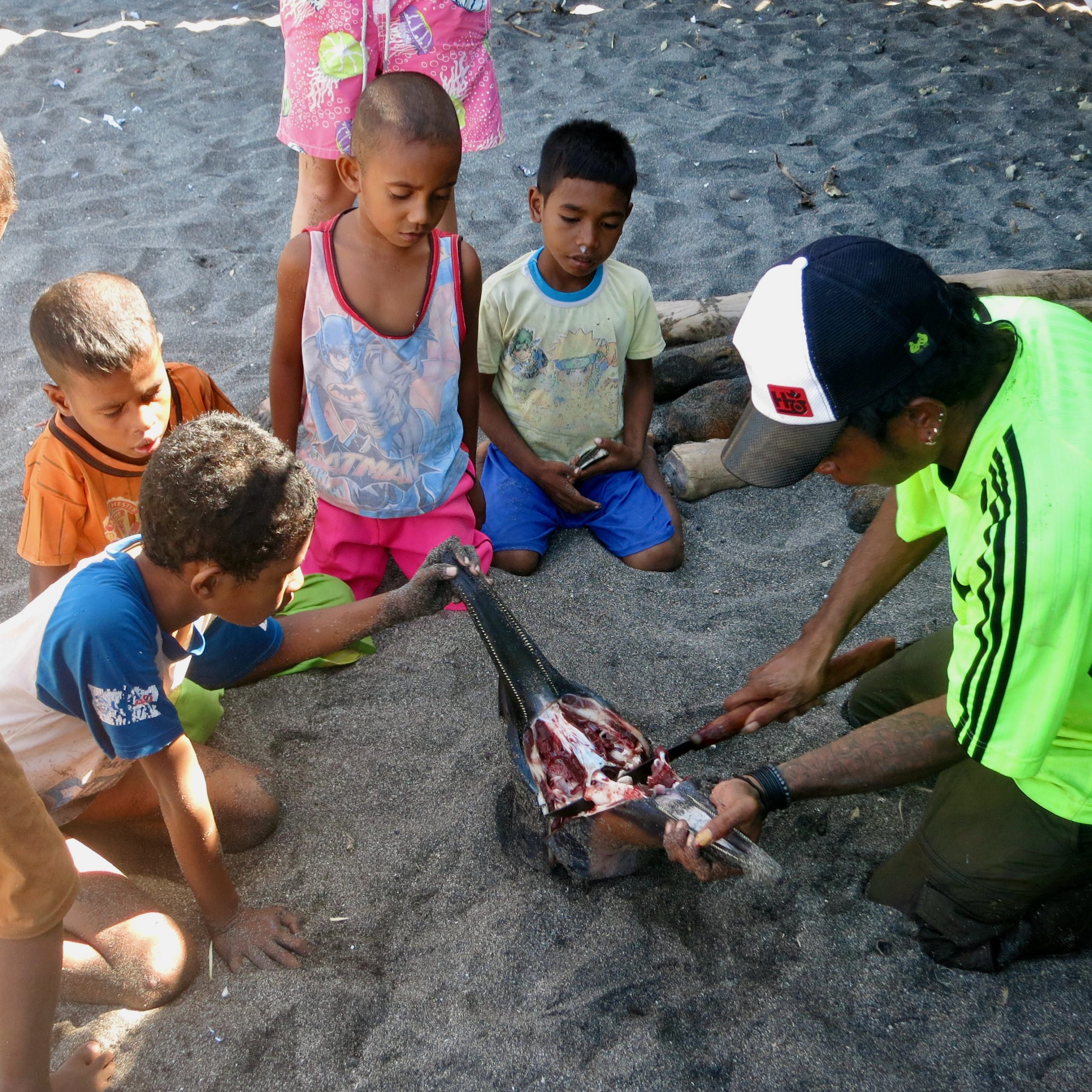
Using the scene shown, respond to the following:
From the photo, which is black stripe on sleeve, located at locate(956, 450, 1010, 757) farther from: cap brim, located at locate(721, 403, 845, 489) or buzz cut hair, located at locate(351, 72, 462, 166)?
buzz cut hair, located at locate(351, 72, 462, 166)

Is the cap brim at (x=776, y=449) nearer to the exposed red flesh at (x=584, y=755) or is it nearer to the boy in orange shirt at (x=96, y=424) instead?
the exposed red flesh at (x=584, y=755)

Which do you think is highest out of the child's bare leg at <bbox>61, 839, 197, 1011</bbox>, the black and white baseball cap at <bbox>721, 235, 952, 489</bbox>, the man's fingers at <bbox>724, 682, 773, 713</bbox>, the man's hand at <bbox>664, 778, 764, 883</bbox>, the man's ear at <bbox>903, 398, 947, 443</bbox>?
the black and white baseball cap at <bbox>721, 235, 952, 489</bbox>

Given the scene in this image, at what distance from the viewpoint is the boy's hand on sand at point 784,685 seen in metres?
2.26

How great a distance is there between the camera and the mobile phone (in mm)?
3107

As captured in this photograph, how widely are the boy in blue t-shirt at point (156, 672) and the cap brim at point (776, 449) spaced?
33.1 inches

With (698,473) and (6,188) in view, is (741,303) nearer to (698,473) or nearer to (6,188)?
(698,473)

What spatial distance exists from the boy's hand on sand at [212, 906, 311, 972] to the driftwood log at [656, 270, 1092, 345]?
2.49m

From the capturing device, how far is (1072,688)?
1612 mm

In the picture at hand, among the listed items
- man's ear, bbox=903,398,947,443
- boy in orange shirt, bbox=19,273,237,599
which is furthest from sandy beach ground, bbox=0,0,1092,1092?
man's ear, bbox=903,398,947,443

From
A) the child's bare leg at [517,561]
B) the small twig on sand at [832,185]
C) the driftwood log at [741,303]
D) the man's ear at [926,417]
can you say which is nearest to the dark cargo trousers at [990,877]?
the man's ear at [926,417]

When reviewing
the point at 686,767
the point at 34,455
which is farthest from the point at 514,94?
the point at 686,767

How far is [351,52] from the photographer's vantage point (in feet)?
9.79

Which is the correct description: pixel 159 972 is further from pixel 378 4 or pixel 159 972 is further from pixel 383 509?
pixel 378 4

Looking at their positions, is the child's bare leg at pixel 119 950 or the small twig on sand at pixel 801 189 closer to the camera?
the child's bare leg at pixel 119 950
